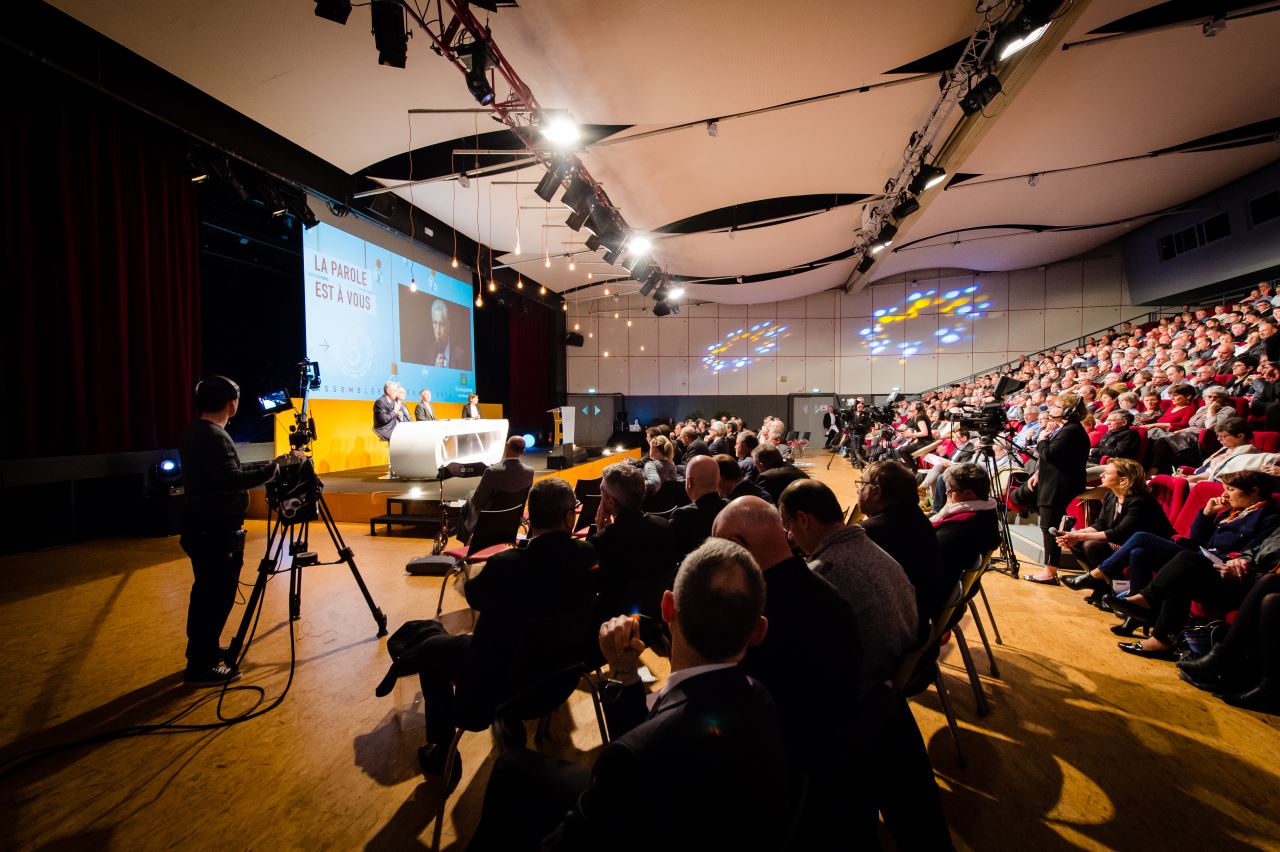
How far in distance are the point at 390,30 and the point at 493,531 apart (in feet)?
11.9

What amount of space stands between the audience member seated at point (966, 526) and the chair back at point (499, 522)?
227cm

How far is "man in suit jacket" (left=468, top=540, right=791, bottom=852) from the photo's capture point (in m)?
0.73

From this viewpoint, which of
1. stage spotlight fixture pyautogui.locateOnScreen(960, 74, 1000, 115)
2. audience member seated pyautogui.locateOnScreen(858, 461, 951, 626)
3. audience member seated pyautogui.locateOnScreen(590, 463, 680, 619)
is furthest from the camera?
stage spotlight fixture pyautogui.locateOnScreen(960, 74, 1000, 115)

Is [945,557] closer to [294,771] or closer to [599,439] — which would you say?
[294,771]

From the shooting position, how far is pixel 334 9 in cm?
341

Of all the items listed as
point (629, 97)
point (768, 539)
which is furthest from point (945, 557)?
point (629, 97)

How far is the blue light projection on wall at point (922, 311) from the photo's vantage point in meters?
15.0

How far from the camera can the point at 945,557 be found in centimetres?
232

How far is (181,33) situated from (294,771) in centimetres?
570

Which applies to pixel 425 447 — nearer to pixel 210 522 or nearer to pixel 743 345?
pixel 210 522

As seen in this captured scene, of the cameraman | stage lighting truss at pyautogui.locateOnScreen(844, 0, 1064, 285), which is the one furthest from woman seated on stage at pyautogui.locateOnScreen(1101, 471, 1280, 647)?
the cameraman

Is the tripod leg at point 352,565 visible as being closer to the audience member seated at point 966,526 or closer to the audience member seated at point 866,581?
the audience member seated at point 866,581

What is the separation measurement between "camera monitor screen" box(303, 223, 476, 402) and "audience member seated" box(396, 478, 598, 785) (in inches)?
256

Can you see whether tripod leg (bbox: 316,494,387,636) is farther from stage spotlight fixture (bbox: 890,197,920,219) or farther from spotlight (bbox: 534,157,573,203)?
stage spotlight fixture (bbox: 890,197,920,219)
